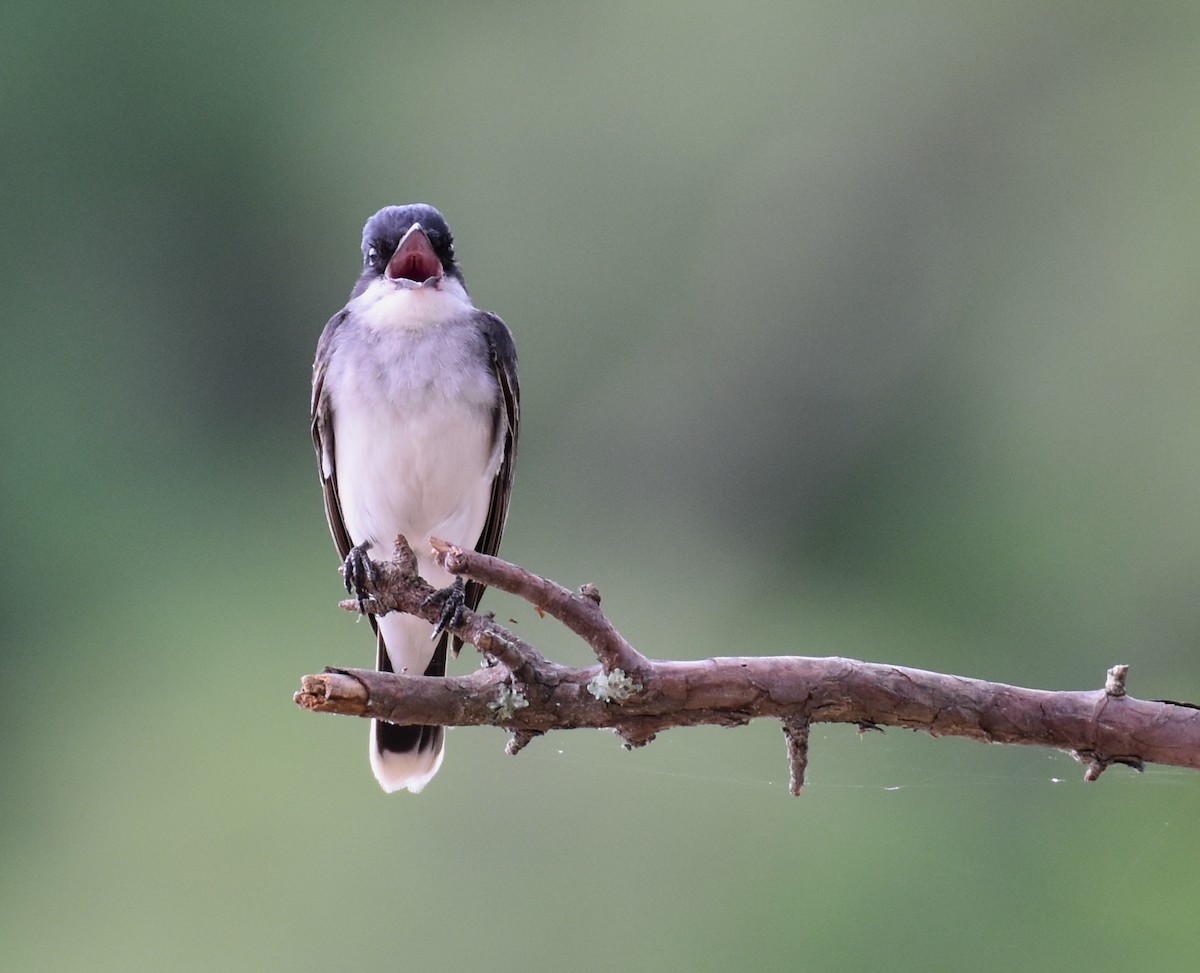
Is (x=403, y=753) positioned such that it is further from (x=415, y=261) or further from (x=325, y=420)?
(x=415, y=261)

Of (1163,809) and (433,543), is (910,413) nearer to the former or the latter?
(1163,809)

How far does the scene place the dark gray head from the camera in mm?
3900

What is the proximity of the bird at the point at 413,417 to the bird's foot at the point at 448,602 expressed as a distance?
1.14 feet

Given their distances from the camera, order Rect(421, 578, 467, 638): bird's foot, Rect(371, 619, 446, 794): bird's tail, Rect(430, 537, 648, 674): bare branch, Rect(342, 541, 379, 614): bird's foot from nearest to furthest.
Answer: Rect(430, 537, 648, 674): bare branch
Rect(421, 578, 467, 638): bird's foot
Rect(342, 541, 379, 614): bird's foot
Rect(371, 619, 446, 794): bird's tail

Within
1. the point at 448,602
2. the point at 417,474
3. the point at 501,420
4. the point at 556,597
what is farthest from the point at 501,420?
the point at 556,597

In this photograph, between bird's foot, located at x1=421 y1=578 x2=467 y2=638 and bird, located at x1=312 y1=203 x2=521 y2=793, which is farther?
bird, located at x1=312 y1=203 x2=521 y2=793

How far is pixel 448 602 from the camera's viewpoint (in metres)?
3.31

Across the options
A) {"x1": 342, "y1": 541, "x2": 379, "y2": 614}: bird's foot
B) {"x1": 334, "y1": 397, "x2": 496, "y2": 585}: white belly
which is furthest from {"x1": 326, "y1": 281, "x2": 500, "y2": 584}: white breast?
{"x1": 342, "y1": 541, "x2": 379, "y2": 614}: bird's foot

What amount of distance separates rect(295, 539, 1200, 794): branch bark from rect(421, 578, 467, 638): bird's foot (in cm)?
35

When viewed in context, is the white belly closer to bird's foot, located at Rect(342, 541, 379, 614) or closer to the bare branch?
bird's foot, located at Rect(342, 541, 379, 614)

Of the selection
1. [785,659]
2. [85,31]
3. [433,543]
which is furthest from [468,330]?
[85,31]

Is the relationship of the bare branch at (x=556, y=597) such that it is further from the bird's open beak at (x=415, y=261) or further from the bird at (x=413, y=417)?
the bird's open beak at (x=415, y=261)

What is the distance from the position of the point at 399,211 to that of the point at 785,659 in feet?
5.77

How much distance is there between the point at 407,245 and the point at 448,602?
1033 millimetres
